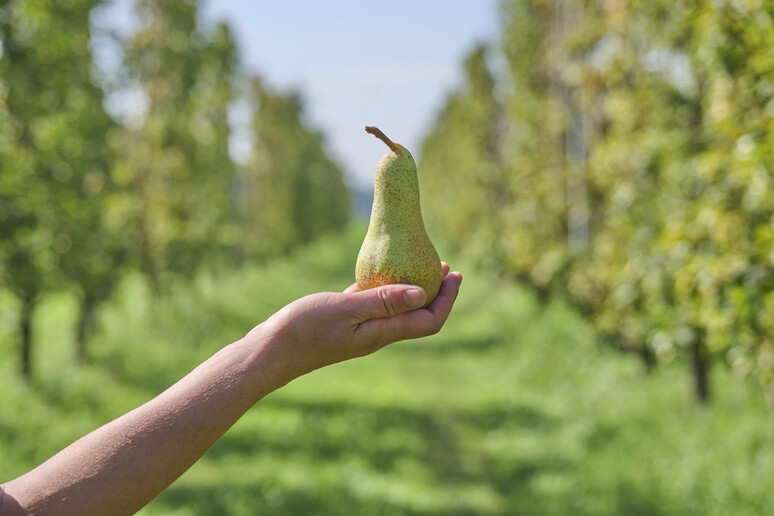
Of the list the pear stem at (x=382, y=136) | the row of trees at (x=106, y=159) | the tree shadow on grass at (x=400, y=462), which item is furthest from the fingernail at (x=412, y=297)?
the row of trees at (x=106, y=159)

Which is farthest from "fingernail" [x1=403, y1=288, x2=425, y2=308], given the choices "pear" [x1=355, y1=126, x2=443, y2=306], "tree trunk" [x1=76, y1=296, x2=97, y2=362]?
"tree trunk" [x1=76, y1=296, x2=97, y2=362]

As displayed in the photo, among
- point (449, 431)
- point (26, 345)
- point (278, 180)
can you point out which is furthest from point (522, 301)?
point (278, 180)

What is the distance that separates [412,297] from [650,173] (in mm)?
6077

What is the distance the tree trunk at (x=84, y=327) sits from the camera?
9453mm

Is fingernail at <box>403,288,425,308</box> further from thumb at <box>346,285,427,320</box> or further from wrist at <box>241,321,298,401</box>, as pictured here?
wrist at <box>241,321,298,401</box>

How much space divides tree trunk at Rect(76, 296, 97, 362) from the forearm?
27.0ft

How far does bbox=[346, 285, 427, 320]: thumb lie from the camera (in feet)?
5.93

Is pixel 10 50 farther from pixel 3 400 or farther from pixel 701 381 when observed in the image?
pixel 701 381

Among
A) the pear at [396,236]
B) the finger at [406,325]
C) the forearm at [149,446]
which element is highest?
the pear at [396,236]

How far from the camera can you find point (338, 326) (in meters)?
1.78

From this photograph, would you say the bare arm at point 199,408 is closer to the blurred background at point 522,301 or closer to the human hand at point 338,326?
the human hand at point 338,326

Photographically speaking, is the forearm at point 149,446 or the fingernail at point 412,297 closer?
the forearm at point 149,446

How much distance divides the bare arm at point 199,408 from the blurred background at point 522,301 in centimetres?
266

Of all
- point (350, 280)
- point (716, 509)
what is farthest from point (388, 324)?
point (350, 280)
